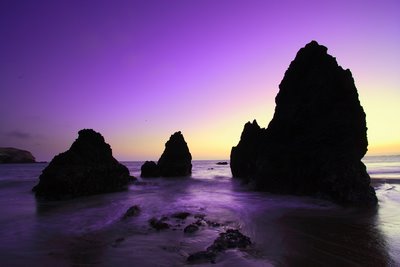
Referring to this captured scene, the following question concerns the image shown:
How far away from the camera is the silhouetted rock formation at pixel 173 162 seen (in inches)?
2089

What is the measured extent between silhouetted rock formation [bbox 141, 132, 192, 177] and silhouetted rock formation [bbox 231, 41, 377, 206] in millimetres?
28325

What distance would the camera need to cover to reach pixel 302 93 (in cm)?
2458

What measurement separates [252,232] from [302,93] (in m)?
16.2

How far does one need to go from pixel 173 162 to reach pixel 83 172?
2974cm

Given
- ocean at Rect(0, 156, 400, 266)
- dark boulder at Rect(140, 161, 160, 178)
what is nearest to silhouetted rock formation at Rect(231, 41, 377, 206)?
ocean at Rect(0, 156, 400, 266)

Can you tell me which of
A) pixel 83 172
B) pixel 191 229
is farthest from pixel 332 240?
pixel 83 172

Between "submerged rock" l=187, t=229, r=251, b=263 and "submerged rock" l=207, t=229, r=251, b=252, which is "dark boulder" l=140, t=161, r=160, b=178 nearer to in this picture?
"submerged rock" l=187, t=229, r=251, b=263

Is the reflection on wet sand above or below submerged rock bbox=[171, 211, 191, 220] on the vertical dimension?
below

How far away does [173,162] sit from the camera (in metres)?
54.2

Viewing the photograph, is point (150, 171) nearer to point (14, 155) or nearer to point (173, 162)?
point (173, 162)

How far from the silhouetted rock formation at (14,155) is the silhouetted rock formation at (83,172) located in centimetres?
17271

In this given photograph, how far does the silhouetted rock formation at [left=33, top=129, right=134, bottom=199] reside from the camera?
75.3ft

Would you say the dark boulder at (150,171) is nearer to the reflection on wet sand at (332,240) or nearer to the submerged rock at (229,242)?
the reflection on wet sand at (332,240)

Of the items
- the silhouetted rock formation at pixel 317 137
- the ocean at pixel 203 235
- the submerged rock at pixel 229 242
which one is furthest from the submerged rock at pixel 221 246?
the silhouetted rock formation at pixel 317 137
